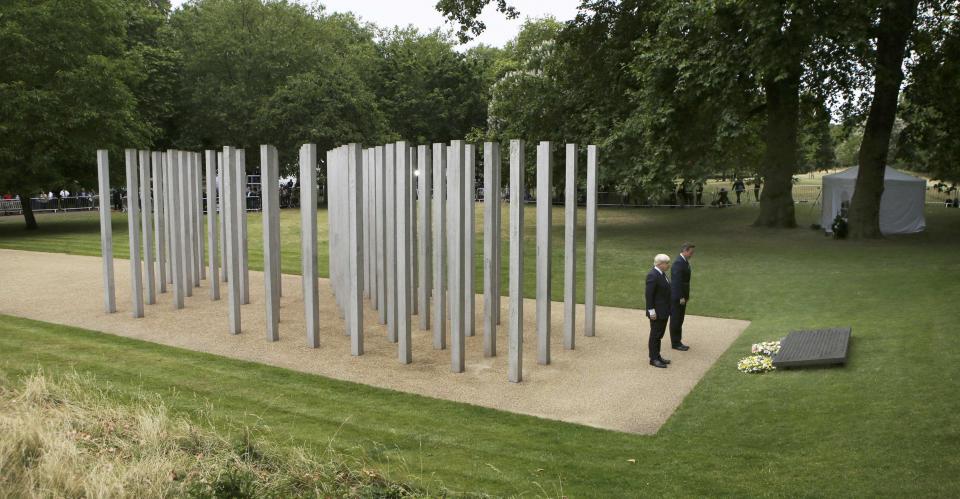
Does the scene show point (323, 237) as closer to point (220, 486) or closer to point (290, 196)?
point (290, 196)

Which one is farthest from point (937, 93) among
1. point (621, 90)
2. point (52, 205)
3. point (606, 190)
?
point (52, 205)

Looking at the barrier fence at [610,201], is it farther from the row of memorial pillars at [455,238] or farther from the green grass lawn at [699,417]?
the row of memorial pillars at [455,238]

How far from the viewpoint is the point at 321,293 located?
54.8 ft

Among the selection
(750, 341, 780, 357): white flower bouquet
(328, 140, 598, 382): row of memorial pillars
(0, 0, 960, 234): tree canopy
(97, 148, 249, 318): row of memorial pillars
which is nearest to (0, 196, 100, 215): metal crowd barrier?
(0, 0, 960, 234): tree canopy

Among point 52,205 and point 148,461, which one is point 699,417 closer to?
point 148,461

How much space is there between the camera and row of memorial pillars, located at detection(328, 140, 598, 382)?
10086 mm

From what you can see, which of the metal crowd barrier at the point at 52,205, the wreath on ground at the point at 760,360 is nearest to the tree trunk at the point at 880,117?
the wreath on ground at the point at 760,360

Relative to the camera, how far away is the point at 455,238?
10266mm

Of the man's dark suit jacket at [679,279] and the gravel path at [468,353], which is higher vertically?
the man's dark suit jacket at [679,279]

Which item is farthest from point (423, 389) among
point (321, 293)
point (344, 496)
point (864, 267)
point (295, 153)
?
point (295, 153)

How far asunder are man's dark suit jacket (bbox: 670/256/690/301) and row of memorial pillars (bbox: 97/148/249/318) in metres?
6.58

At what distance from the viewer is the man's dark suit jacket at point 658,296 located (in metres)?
10.3

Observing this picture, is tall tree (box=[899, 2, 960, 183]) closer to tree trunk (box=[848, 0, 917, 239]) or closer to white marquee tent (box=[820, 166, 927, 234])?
tree trunk (box=[848, 0, 917, 239])

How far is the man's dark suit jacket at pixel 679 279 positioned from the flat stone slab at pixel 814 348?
1.44 m
